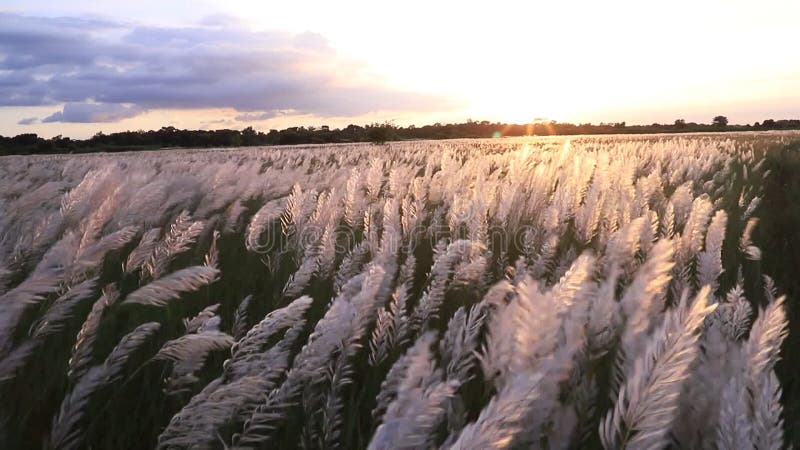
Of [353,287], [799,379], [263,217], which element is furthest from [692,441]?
[263,217]

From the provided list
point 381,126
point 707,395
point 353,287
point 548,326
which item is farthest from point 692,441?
point 381,126

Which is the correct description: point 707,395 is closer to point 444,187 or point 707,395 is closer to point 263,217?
point 263,217

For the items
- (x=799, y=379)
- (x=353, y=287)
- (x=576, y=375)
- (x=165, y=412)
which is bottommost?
(x=799, y=379)

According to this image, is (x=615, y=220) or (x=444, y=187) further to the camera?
(x=444, y=187)

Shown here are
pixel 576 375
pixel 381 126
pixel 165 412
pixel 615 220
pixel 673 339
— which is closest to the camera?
pixel 673 339

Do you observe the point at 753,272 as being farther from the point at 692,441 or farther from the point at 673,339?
the point at 673,339

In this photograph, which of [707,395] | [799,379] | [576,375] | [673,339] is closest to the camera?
[673,339]

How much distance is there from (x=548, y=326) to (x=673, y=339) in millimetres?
192

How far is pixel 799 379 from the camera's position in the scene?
1.72 meters

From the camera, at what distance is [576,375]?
3.93ft

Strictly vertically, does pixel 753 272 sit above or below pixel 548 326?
below

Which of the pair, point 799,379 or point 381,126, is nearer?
point 799,379

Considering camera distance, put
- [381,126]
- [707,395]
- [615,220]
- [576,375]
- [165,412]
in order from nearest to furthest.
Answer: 1. [707,395]
2. [576,375]
3. [165,412]
4. [615,220]
5. [381,126]

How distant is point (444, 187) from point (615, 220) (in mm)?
1781
